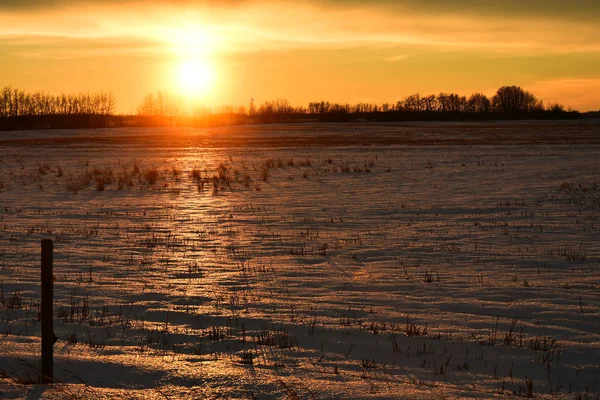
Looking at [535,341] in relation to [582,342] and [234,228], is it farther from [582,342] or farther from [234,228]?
[234,228]

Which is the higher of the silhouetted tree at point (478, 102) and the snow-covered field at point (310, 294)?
the silhouetted tree at point (478, 102)

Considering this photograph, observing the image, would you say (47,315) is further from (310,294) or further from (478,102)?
(478,102)

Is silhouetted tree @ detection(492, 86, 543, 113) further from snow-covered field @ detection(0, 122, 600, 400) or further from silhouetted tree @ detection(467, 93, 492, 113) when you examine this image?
snow-covered field @ detection(0, 122, 600, 400)

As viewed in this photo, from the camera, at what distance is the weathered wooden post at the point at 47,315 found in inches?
214

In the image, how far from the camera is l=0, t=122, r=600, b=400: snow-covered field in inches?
226

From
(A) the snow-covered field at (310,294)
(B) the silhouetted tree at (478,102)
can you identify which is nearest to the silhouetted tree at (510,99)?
(B) the silhouetted tree at (478,102)

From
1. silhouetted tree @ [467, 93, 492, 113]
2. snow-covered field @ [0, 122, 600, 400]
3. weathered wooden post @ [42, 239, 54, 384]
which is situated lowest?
snow-covered field @ [0, 122, 600, 400]

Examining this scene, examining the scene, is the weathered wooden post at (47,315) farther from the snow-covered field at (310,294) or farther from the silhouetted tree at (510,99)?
the silhouetted tree at (510,99)

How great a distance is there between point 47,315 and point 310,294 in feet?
13.6


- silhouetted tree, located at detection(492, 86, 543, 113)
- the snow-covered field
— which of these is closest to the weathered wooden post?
the snow-covered field

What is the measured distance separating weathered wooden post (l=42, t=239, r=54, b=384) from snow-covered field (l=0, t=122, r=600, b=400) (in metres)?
0.20

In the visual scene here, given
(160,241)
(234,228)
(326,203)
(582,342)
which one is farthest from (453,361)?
(326,203)

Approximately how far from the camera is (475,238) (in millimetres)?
12828

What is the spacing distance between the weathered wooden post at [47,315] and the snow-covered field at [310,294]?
0.20m
